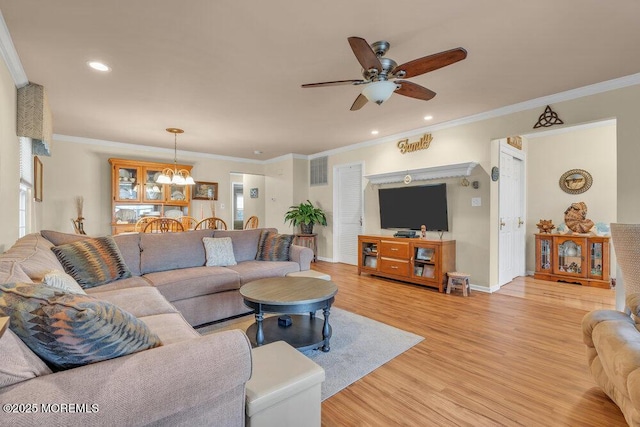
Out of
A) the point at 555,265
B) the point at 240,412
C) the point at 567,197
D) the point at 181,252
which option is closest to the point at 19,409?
the point at 240,412

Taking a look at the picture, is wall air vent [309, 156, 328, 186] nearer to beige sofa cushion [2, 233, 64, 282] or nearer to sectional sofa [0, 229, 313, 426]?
beige sofa cushion [2, 233, 64, 282]

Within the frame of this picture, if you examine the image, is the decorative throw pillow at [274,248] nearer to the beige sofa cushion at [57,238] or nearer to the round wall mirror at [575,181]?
the beige sofa cushion at [57,238]

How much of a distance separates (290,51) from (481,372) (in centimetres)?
278

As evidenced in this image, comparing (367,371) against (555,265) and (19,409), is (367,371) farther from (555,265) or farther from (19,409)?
(555,265)

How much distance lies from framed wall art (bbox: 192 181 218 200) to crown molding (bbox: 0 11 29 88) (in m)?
3.59

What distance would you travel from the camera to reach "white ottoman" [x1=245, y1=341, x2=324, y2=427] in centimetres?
117

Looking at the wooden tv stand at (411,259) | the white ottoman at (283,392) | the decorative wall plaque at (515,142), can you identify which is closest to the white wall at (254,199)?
the wooden tv stand at (411,259)

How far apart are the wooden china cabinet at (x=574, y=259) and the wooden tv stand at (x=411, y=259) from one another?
5.60 feet

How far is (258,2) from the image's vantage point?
1.88 m

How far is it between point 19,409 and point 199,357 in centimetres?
44

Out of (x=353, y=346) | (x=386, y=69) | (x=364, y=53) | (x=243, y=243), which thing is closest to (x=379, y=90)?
(x=386, y=69)

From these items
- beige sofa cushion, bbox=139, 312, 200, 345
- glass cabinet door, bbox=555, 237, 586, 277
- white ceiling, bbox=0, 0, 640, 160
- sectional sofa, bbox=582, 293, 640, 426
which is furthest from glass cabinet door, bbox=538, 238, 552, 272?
beige sofa cushion, bbox=139, 312, 200, 345

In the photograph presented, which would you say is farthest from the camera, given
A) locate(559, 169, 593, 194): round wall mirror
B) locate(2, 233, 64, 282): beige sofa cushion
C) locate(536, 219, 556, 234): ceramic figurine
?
locate(536, 219, 556, 234): ceramic figurine

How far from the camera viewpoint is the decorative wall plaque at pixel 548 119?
132 inches
